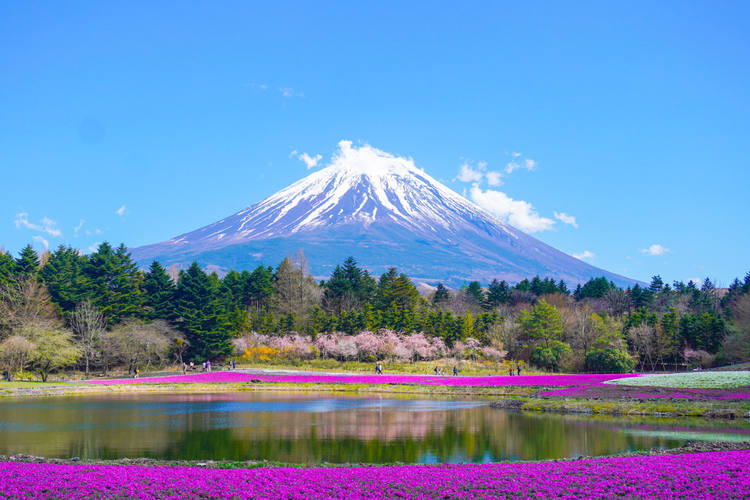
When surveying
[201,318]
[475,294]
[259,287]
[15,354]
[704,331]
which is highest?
[259,287]

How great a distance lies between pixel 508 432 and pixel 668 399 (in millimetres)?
12896

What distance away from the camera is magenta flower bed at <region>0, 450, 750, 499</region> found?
1128cm

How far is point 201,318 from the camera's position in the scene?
64.3m

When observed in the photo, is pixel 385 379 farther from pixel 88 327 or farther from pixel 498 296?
pixel 498 296

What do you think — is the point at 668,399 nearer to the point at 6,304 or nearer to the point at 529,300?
the point at 6,304

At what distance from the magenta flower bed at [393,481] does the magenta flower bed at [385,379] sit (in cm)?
2642

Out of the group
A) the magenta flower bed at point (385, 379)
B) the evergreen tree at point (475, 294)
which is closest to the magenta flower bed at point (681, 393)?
the magenta flower bed at point (385, 379)

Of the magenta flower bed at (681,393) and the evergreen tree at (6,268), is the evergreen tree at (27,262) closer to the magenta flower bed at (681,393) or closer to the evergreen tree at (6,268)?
the evergreen tree at (6,268)

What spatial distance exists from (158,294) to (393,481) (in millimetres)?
60220

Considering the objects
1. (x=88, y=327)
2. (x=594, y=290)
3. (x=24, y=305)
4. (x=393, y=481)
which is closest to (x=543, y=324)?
(x=594, y=290)

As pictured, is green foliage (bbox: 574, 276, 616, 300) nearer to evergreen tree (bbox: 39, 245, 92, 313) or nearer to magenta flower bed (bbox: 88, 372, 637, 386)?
magenta flower bed (bbox: 88, 372, 637, 386)

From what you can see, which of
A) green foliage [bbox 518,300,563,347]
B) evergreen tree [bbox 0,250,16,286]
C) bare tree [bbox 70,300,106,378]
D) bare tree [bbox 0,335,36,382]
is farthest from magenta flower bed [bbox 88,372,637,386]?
evergreen tree [bbox 0,250,16,286]

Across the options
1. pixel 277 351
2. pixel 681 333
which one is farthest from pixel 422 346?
pixel 681 333

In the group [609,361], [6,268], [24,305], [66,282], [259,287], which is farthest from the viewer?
[259,287]
